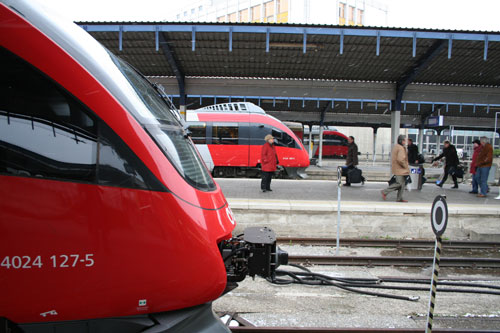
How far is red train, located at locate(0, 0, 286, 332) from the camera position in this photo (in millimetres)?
2014

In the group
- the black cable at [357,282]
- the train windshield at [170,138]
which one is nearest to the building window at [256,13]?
the black cable at [357,282]

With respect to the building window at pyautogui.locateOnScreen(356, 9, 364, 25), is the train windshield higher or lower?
lower

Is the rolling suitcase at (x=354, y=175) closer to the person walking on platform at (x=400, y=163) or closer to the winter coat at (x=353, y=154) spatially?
the winter coat at (x=353, y=154)

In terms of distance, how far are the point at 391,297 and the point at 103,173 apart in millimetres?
4192

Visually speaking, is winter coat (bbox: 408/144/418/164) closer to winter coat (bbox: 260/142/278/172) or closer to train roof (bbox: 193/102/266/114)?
winter coat (bbox: 260/142/278/172)

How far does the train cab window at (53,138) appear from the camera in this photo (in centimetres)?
208

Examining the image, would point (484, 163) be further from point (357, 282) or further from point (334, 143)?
point (334, 143)

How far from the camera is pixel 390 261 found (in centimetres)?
627

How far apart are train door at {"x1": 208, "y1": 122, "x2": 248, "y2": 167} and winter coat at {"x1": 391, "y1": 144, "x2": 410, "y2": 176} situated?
8350 mm

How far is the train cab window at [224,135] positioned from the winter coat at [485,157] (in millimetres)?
9777

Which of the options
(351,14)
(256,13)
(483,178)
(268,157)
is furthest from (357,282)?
(351,14)

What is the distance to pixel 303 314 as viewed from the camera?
160 inches

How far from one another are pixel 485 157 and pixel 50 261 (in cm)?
1142

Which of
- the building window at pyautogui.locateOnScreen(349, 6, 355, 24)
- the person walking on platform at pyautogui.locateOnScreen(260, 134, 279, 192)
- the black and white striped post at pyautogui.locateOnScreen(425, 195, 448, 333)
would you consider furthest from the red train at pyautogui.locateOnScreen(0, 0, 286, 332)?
the building window at pyautogui.locateOnScreen(349, 6, 355, 24)
